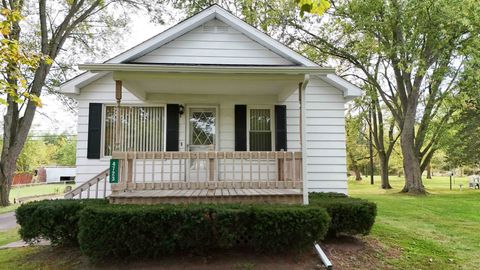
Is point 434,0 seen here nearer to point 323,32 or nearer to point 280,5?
point 323,32

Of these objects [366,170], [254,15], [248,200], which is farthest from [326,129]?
[366,170]

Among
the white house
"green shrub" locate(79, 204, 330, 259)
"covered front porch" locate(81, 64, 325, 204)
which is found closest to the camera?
"green shrub" locate(79, 204, 330, 259)

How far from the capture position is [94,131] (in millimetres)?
7934

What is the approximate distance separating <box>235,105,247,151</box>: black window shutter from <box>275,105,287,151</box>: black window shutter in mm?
825

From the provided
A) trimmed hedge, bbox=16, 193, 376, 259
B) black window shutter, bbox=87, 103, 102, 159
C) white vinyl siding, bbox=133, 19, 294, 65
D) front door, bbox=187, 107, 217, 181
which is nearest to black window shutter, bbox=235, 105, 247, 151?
front door, bbox=187, 107, 217, 181

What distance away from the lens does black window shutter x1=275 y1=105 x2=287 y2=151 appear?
26.6 ft

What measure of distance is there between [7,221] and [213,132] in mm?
7500

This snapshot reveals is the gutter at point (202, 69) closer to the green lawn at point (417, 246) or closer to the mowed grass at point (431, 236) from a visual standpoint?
the green lawn at point (417, 246)

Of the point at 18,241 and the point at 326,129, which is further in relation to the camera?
the point at 326,129

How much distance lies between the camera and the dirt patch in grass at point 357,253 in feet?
17.5

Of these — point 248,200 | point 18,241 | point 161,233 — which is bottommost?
point 18,241

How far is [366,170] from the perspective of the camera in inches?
1863

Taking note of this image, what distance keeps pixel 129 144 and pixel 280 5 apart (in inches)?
486

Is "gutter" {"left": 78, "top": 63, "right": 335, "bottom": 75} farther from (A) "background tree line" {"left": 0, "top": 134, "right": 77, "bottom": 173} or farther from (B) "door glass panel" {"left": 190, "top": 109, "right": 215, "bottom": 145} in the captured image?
(A) "background tree line" {"left": 0, "top": 134, "right": 77, "bottom": 173}
